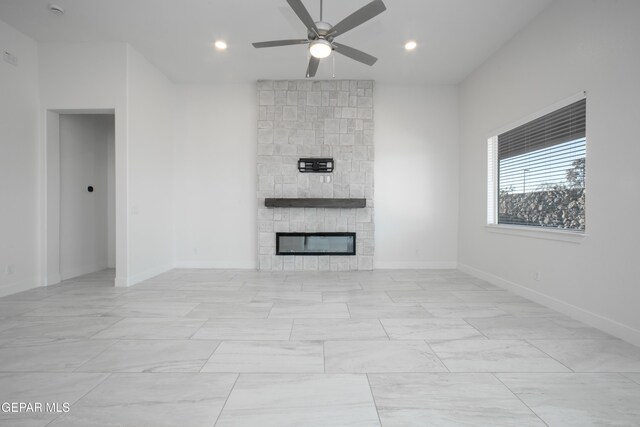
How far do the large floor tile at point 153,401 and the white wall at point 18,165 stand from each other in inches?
132

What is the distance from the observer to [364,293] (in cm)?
411

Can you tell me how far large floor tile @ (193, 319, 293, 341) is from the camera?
2.64m

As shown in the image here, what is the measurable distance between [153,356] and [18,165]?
11.9ft

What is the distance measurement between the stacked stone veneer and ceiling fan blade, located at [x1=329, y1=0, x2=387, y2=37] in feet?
8.96

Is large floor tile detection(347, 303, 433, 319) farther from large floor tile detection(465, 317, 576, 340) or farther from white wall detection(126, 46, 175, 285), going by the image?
white wall detection(126, 46, 175, 285)

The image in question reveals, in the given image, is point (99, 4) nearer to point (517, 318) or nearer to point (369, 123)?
point (369, 123)

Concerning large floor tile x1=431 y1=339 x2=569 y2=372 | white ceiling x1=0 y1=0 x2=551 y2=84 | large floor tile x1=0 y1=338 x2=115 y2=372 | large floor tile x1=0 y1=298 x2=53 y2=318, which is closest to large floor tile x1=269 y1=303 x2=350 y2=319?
large floor tile x1=431 y1=339 x2=569 y2=372

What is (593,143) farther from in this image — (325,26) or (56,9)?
(56,9)

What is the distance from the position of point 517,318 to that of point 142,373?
320 centimetres

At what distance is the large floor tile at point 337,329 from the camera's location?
2.64m

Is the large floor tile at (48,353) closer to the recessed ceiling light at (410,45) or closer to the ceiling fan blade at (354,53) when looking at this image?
the ceiling fan blade at (354,53)

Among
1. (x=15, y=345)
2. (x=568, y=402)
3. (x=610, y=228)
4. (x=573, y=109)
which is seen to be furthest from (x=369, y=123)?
(x=15, y=345)

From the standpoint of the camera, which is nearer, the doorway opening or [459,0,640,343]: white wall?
[459,0,640,343]: white wall

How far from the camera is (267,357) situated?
7.46 ft
